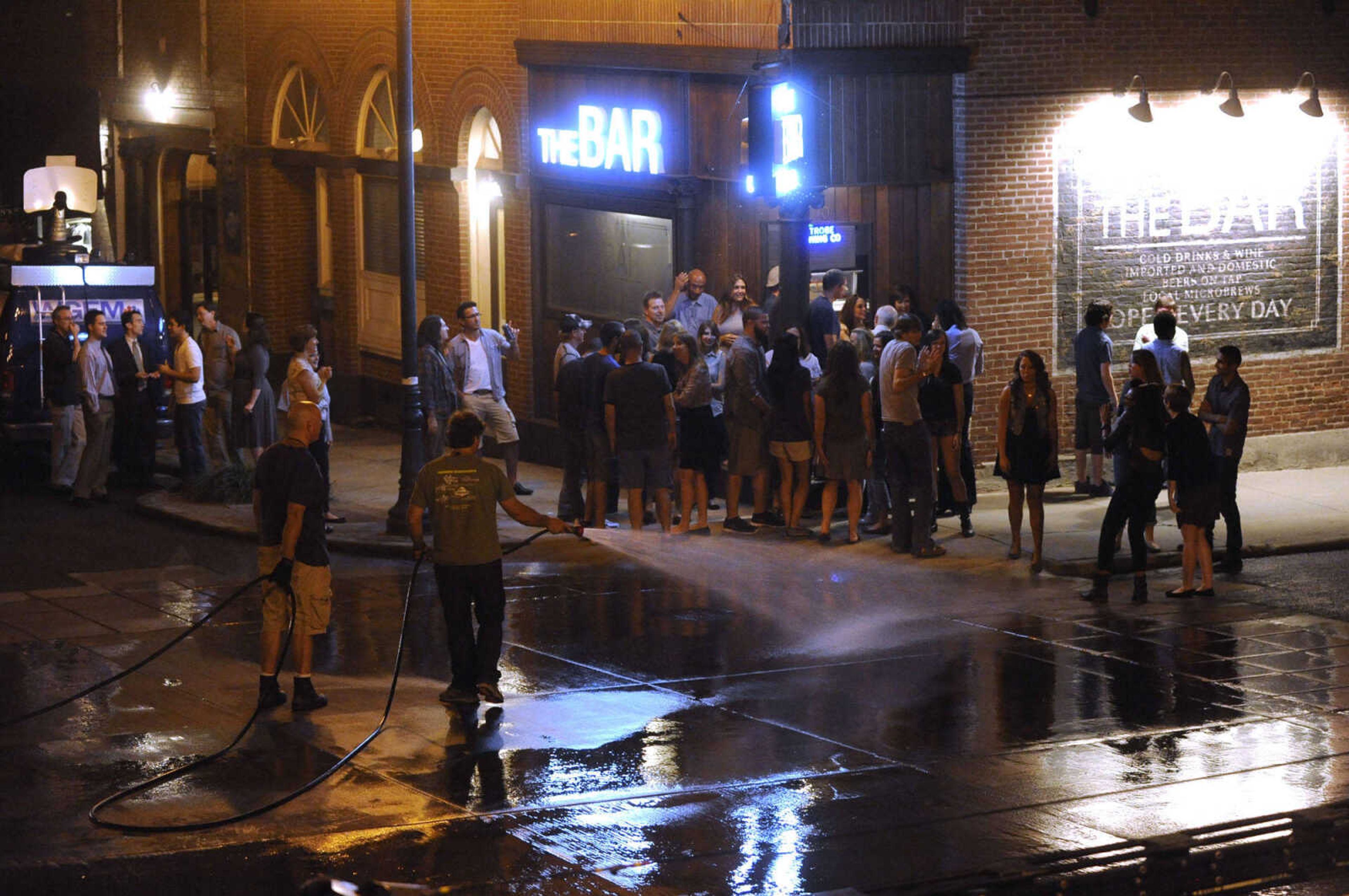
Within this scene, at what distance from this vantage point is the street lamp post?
1630cm

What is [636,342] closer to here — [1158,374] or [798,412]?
[798,412]

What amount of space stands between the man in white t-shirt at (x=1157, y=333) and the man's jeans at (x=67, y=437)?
10.4 meters

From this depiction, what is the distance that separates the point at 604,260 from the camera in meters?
20.3

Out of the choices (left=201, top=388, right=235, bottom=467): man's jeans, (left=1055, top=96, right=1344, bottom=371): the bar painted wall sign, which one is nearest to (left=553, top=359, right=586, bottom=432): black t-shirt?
(left=201, top=388, right=235, bottom=467): man's jeans

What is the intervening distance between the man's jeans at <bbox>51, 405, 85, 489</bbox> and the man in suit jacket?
19.7 inches

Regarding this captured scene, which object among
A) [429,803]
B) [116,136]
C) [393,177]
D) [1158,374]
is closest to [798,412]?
Result: [1158,374]

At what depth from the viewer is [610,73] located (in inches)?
775

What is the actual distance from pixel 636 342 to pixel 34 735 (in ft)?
21.8

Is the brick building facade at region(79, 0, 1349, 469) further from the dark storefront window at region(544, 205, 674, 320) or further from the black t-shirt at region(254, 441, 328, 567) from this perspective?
the black t-shirt at region(254, 441, 328, 567)

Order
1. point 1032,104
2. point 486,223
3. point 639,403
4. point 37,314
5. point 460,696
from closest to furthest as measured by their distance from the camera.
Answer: point 460,696 → point 639,403 → point 1032,104 → point 37,314 → point 486,223

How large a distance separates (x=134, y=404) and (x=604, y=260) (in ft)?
17.2

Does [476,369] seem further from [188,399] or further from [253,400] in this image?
[188,399]

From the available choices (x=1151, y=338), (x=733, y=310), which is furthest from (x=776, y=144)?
(x=1151, y=338)

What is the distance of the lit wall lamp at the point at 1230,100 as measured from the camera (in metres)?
18.9
